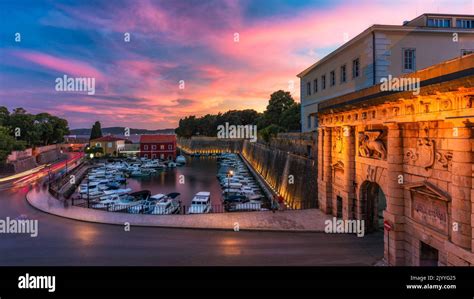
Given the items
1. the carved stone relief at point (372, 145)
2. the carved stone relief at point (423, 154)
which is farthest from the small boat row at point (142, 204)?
the carved stone relief at point (423, 154)

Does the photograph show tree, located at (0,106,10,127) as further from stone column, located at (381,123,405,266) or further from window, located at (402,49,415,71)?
stone column, located at (381,123,405,266)

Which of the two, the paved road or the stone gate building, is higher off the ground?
the stone gate building

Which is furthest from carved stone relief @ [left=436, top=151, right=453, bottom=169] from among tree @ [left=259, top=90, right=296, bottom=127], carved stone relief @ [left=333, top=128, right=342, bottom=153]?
tree @ [left=259, top=90, right=296, bottom=127]

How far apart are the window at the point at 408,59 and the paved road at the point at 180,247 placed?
13716 millimetres

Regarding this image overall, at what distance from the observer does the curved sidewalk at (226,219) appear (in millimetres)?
17547

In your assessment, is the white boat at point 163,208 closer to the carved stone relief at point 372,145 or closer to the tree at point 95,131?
the carved stone relief at point 372,145

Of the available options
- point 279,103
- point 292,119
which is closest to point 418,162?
point 292,119

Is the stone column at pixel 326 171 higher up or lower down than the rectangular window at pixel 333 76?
lower down

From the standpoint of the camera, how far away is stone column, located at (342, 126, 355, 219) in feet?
54.3

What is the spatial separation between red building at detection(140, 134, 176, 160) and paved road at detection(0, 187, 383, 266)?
79288 millimetres

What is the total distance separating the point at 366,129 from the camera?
14734mm
